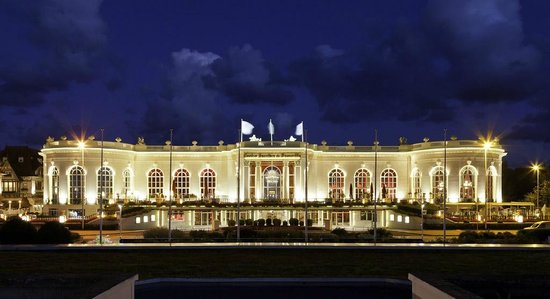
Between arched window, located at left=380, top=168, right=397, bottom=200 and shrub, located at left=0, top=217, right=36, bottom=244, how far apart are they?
4769cm

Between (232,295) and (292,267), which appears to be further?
(292,267)

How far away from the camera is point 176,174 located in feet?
261

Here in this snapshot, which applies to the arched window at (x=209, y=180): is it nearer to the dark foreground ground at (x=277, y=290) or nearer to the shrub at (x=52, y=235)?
the shrub at (x=52, y=235)

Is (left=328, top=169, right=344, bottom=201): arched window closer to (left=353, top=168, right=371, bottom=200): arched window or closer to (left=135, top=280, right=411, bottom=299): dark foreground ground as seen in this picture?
(left=353, top=168, right=371, bottom=200): arched window

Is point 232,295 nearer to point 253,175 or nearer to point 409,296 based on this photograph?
point 409,296

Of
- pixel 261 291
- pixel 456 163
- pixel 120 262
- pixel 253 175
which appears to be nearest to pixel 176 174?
pixel 253 175

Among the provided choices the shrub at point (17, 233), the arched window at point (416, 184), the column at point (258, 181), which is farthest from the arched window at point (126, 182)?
the shrub at point (17, 233)

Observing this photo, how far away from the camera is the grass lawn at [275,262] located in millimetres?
26156

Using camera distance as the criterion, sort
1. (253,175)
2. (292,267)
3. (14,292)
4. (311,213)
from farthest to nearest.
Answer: (253,175), (311,213), (292,267), (14,292)

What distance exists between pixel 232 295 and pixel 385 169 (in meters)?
59.2

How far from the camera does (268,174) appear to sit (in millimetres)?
75938

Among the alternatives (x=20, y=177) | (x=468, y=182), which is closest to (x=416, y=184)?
(x=468, y=182)

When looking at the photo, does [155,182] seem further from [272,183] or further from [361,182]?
[361,182]

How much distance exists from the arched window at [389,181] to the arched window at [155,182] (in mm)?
25731
